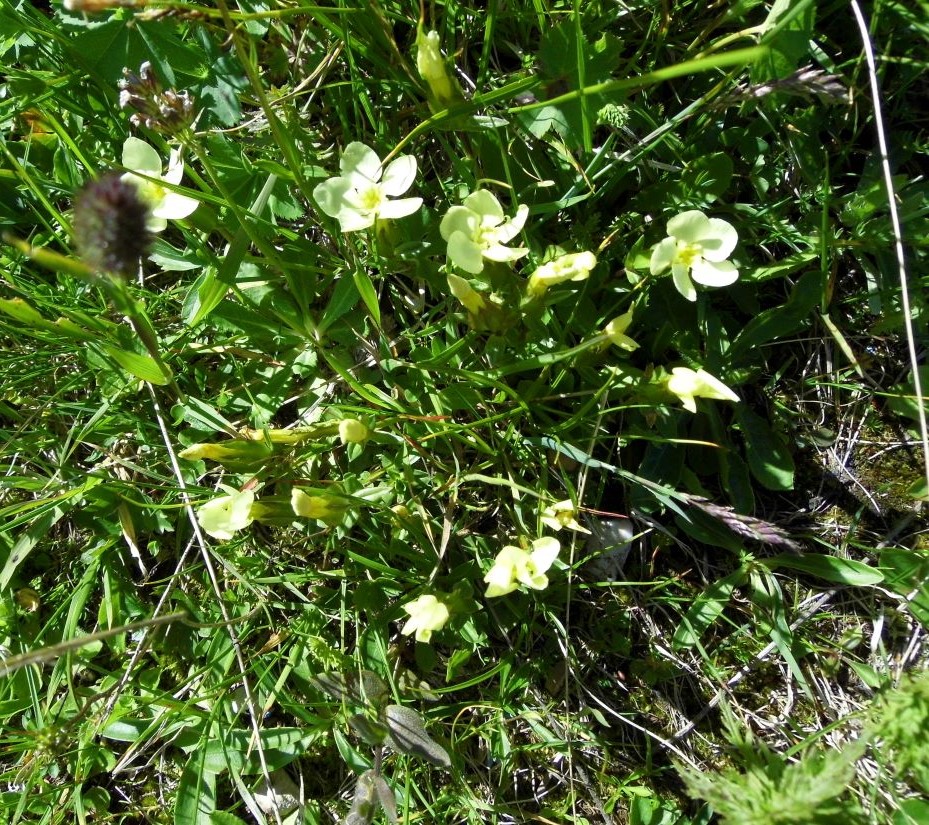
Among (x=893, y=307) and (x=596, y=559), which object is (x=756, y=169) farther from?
(x=596, y=559)

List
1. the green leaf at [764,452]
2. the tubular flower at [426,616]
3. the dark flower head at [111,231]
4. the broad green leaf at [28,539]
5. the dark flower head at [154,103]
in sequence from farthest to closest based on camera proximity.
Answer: the broad green leaf at [28,539]
the green leaf at [764,452]
the tubular flower at [426,616]
the dark flower head at [154,103]
the dark flower head at [111,231]

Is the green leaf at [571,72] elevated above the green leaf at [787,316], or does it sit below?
above

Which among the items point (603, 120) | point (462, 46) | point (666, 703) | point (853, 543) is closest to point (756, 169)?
point (603, 120)

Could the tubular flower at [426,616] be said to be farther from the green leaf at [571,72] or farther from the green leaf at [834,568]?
the green leaf at [571,72]

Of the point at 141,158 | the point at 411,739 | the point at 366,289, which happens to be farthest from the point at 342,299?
the point at 411,739

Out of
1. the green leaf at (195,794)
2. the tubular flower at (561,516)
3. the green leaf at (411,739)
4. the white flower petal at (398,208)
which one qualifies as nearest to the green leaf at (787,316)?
the tubular flower at (561,516)

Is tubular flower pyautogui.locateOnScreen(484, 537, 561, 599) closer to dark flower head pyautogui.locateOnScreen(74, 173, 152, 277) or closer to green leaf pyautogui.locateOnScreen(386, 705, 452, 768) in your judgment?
green leaf pyautogui.locateOnScreen(386, 705, 452, 768)

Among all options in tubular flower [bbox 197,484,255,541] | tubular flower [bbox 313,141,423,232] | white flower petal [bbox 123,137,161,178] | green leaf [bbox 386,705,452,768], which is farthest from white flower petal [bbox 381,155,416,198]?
green leaf [bbox 386,705,452,768]

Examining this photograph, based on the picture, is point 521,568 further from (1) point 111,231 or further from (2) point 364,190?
(1) point 111,231
